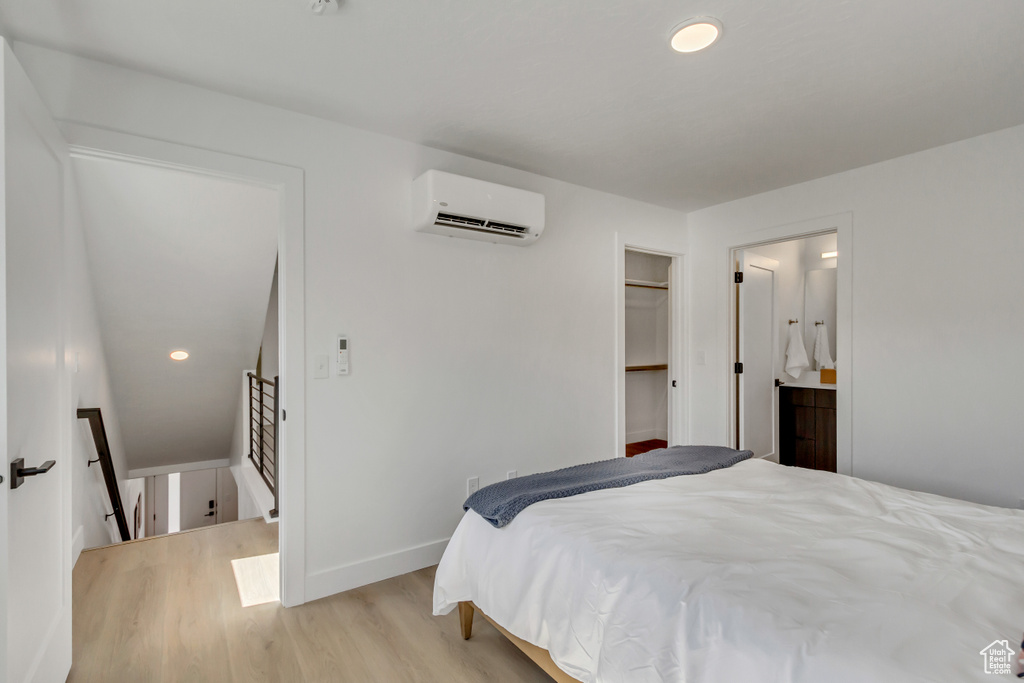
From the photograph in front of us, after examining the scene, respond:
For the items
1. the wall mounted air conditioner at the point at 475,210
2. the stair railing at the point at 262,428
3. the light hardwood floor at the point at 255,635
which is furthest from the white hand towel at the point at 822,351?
the stair railing at the point at 262,428

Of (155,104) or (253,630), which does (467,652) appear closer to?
(253,630)

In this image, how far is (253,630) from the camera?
2246 mm

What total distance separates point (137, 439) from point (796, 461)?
20.9 ft

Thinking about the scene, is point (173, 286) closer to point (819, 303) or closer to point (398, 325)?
point (398, 325)

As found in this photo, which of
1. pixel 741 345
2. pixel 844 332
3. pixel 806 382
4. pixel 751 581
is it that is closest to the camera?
pixel 751 581

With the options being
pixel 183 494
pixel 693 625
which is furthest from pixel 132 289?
pixel 183 494

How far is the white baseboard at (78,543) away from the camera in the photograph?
2870mm

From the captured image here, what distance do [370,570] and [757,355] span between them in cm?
339

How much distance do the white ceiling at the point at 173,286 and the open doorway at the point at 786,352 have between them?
356cm

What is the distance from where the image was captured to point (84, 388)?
3316 mm

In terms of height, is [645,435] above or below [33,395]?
below

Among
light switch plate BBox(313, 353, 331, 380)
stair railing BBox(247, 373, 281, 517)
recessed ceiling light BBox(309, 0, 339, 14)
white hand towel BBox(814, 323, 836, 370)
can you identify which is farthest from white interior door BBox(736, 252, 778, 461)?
stair railing BBox(247, 373, 281, 517)

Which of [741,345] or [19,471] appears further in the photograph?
[741,345]

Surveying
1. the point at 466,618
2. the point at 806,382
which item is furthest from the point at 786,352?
the point at 466,618
